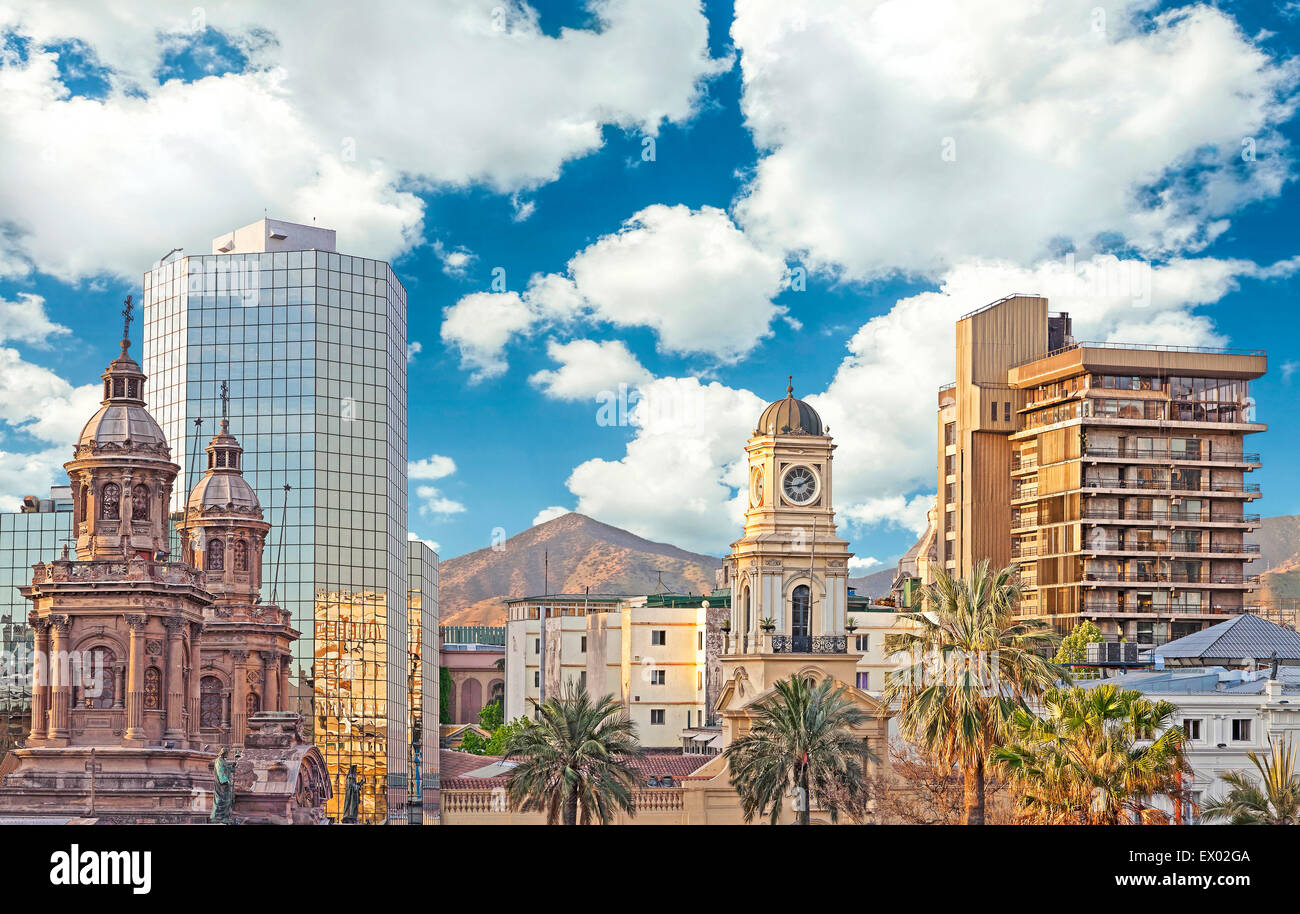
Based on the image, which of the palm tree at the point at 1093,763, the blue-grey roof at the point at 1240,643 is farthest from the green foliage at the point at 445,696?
the palm tree at the point at 1093,763

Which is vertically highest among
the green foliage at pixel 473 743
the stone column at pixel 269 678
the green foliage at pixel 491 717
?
the stone column at pixel 269 678

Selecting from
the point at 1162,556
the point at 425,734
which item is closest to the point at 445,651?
the point at 425,734

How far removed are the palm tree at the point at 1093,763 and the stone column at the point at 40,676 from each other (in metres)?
33.9

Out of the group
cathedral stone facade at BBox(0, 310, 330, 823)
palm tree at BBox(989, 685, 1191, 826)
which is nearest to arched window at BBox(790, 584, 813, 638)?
cathedral stone facade at BBox(0, 310, 330, 823)

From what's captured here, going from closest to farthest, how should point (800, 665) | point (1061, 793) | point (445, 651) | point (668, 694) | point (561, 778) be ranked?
point (1061, 793) < point (561, 778) < point (800, 665) < point (668, 694) < point (445, 651)

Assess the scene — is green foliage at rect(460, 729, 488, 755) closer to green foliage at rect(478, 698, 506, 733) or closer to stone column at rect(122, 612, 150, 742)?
green foliage at rect(478, 698, 506, 733)

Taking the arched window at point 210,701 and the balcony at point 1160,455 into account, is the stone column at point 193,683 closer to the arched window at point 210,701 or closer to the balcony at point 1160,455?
the arched window at point 210,701

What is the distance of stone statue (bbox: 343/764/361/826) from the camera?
397 ft

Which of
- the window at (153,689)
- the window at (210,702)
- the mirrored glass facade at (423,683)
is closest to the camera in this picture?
the window at (153,689)

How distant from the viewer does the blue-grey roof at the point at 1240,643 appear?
92938 mm
